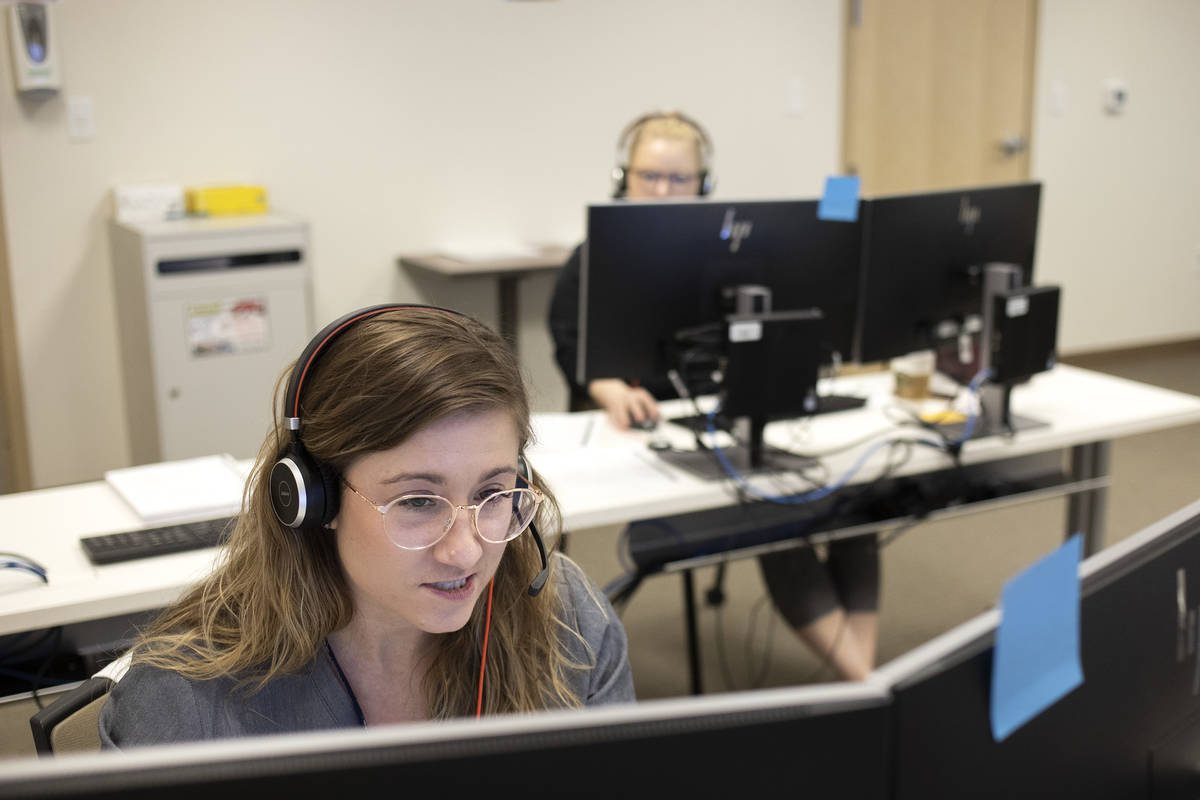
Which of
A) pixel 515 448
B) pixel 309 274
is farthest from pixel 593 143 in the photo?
pixel 515 448

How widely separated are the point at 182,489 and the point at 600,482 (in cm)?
72

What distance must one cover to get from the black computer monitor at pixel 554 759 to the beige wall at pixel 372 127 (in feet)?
9.53

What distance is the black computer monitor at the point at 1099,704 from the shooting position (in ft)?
2.11

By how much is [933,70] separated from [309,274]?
115 inches

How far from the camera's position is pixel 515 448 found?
1070mm

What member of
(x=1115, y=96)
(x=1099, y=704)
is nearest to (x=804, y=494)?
(x=1099, y=704)

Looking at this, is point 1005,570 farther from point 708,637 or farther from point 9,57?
point 9,57

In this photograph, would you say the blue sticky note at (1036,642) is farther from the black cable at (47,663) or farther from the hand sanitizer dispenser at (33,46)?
the hand sanitizer dispenser at (33,46)

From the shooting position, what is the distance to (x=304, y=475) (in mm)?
1006

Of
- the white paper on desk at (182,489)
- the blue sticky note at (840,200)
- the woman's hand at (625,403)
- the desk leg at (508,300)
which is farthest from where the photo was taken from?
the desk leg at (508,300)

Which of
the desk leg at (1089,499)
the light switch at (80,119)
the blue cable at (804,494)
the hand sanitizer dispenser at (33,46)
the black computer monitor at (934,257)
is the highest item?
the hand sanitizer dispenser at (33,46)

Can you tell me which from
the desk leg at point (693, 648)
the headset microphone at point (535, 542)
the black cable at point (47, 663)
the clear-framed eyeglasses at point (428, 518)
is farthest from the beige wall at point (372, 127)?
the clear-framed eyeglasses at point (428, 518)

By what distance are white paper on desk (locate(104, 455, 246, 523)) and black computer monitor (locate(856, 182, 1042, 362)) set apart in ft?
4.02

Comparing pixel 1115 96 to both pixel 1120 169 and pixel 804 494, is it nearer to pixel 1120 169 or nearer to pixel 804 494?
pixel 1120 169
